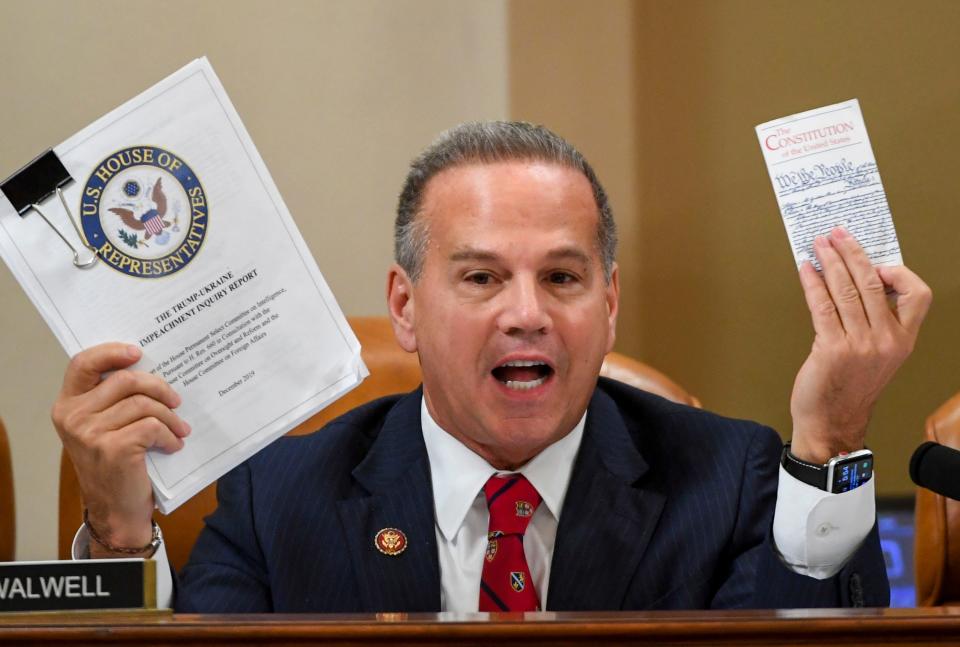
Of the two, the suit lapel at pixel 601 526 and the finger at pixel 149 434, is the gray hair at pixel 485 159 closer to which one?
the suit lapel at pixel 601 526

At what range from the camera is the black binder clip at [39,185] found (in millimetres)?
1316

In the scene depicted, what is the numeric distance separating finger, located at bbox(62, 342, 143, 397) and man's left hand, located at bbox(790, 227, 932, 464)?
0.78 metres

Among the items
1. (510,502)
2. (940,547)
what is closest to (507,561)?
(510,502)

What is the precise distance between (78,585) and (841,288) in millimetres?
869

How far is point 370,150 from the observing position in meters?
2.99

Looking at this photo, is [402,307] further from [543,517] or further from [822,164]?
[822,164]

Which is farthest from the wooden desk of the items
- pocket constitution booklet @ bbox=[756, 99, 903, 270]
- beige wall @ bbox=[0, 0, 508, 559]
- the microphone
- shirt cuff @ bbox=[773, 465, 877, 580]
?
beige wall @ bbox=[0, 0, 508, 559]

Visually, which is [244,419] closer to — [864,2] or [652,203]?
[652,203]

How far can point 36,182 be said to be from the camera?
4.33ft

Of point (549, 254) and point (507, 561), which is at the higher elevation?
point (549, 254)

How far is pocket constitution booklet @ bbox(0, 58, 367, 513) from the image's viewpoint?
133 centimetres

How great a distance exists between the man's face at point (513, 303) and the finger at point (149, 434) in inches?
14.9

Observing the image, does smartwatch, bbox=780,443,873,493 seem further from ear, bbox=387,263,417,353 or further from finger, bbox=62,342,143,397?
finger, bbox=62,342,143,397

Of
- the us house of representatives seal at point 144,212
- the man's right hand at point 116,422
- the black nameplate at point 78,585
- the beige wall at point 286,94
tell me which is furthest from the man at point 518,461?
the beige wall at point 286,94
